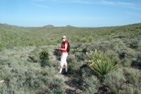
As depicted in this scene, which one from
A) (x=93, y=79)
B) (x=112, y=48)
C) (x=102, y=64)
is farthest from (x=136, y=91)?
(x=112, y=48)

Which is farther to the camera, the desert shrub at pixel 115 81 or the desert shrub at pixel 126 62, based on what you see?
the desert shrub at pixel 126 62

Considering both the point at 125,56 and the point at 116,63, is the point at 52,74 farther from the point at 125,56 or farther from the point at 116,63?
the point at 125,56

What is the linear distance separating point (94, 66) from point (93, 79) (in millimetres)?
1218

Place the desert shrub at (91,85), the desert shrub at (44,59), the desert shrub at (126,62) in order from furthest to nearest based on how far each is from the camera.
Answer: the desert shrub at (44,59), the desert shrub at (126,62), the desert shrub at (91,85)

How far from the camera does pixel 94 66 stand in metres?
11.1

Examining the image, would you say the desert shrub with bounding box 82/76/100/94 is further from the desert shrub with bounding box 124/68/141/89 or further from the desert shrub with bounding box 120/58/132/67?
the desert shrub with bounding box 120/58/132/67

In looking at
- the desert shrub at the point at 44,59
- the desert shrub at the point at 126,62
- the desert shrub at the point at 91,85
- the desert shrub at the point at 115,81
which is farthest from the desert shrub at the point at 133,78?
the desert shrub at the point at 44,59

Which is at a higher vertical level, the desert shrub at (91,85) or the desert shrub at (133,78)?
the desert shrub at (133,78)

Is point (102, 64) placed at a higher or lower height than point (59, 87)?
higher

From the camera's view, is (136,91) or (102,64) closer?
(136,91)

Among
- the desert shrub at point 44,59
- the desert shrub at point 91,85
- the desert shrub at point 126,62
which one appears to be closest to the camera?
the desert shrub at point 91,85

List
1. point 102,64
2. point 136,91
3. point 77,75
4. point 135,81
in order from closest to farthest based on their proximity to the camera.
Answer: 1. point 136,91
2. point 135,81
3. point 102,64
4. point 77,75

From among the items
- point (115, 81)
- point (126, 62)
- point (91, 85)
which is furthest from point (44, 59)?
point (115, 81)

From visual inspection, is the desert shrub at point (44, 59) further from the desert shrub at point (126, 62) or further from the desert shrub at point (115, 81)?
the desert shrub at point (115, 81)
